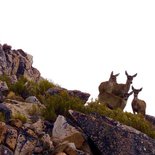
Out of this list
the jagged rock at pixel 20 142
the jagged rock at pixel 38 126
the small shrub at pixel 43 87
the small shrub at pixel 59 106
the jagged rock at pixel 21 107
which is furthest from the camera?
the small shrub at pixel 43 87

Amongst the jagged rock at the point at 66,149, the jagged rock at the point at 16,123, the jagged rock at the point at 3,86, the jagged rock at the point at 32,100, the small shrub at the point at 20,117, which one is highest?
the jagged rock at the point at 3,86

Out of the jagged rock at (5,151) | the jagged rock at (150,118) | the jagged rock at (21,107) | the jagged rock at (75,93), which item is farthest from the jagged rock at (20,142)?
the jagged rock at (150,118)

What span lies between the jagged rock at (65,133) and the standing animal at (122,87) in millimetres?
6087

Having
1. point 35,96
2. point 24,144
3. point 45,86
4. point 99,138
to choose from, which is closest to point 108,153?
point 99,138

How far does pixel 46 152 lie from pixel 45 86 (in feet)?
19.8

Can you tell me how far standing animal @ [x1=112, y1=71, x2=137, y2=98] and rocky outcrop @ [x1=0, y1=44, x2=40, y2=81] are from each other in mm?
5300

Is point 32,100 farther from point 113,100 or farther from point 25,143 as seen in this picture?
point 113,100

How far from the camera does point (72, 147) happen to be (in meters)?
13.0

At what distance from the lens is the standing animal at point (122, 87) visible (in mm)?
20094

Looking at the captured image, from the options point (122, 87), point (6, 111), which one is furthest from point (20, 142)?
point (122, 87)

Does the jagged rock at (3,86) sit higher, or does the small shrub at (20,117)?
the jagged rock at (3,86)

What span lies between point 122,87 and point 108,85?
539 millimetres

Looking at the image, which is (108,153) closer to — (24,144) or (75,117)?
(75,117)

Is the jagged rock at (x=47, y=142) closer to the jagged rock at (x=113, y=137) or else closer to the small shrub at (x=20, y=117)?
the small shrub at (x=20, y=117)
